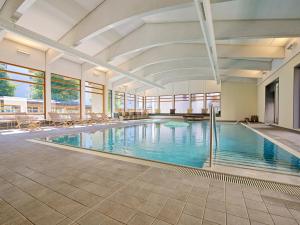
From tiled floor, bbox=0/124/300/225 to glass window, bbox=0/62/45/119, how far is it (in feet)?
23.9

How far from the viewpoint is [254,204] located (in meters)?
1.43

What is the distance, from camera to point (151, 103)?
19984 mm

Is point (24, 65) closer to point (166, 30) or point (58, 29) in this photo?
point (58, 29)

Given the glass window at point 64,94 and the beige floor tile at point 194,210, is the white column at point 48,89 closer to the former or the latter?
the glass window at point 64,94

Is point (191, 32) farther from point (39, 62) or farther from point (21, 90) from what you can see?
point (21, 90)

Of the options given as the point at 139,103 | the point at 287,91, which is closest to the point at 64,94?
the point at 139,103

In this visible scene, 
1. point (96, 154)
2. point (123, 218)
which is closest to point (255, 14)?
point (96, 154)

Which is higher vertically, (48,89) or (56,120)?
(48,89)

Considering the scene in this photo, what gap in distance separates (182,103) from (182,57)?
989 centimetres

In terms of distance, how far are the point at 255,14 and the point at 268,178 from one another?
529 centimetres

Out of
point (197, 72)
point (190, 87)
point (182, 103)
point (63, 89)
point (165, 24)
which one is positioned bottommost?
point (182, 103)

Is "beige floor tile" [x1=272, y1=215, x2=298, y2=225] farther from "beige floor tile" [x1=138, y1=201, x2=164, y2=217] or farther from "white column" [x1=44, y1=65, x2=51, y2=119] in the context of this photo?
"white column" [x1=44, y1=65, x2=51, y2=119]

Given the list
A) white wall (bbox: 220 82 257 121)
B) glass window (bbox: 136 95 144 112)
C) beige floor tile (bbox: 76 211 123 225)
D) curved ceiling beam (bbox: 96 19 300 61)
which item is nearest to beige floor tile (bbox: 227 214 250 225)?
beige floor tile (bbox: 76 211 123 225)

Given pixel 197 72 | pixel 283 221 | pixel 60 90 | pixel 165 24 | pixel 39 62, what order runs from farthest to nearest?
1. pixel 197 72
2. pixel 60 90
3. pixel 39 62
4. pixel 165 24
5. pixel 283 221
